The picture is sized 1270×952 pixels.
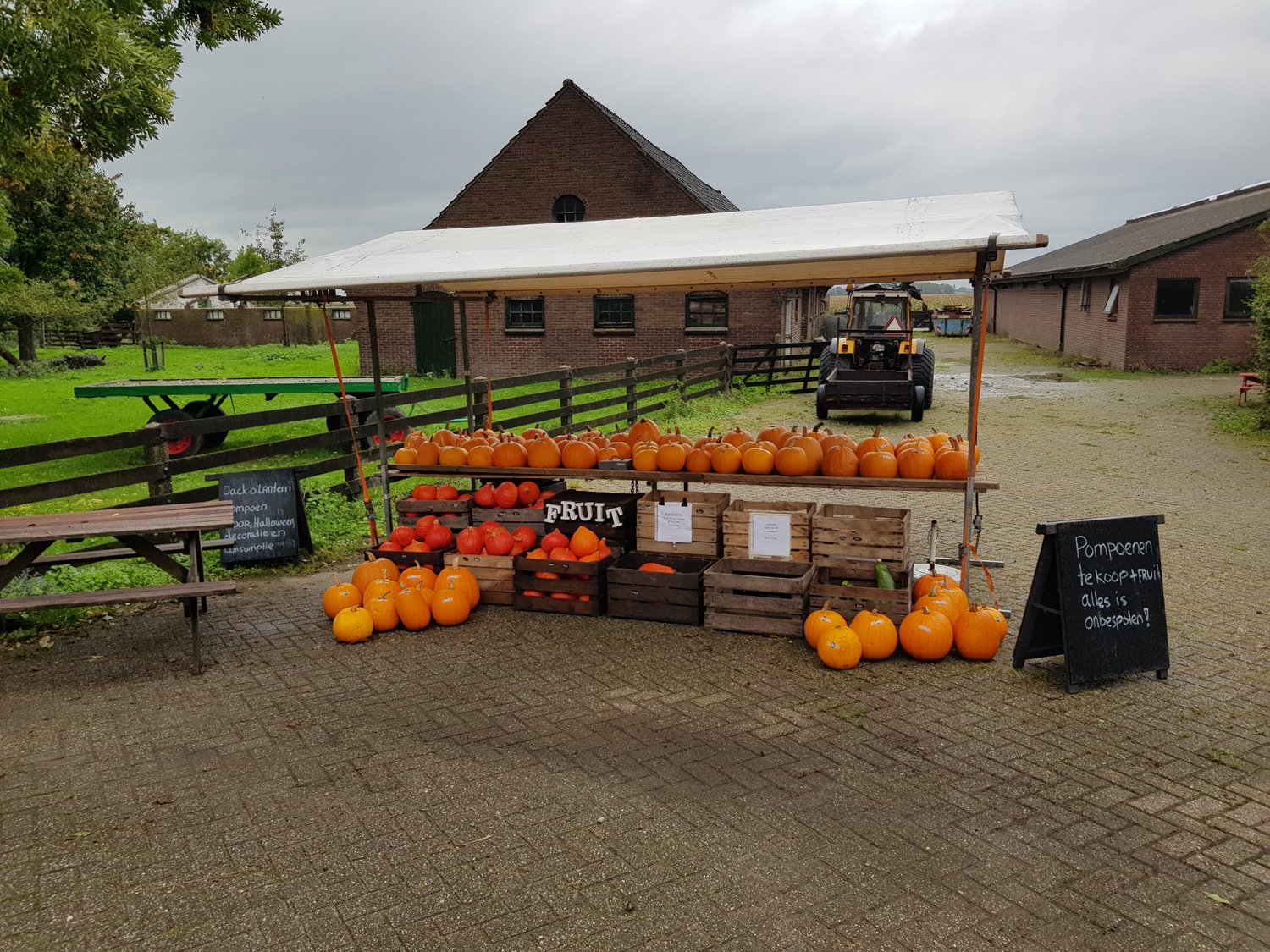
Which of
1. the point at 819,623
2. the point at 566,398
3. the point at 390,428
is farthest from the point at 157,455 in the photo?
the point at 566,398

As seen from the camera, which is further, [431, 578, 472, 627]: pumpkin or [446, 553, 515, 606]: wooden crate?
[446, 553, 515, 606]: wooden crate

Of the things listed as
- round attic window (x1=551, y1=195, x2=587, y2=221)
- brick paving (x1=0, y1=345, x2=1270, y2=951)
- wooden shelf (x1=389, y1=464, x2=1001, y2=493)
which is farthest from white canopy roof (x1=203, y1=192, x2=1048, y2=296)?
round attic window (x1=551, y1=195, x2=587, y2=221)

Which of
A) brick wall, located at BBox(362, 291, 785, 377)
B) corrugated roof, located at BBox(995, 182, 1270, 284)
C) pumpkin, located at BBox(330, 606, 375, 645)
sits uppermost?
corrugated roof, located at BBox(995, 182, 1270, 284)

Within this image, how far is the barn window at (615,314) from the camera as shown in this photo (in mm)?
26766

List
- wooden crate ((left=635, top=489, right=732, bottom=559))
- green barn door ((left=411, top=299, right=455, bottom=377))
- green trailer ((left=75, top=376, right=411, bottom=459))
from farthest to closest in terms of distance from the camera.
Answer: green barn door ((left=411, top=299, right=455, bottom=377)) < green trailer ((left=75, top=376, right=411, bottom=459)) < wooden crate ((left=635, top=489, right=732, bottom=559))

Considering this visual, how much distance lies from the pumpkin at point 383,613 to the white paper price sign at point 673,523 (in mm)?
2021

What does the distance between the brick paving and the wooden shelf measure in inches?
44.3

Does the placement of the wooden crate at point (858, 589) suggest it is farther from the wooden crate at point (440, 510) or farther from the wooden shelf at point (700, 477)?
the wooden crate at point (440, 510)

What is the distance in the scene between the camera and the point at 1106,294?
2914 cm

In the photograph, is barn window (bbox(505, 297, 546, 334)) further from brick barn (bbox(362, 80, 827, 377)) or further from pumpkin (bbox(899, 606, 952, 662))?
pumpkin (bbox(899, 606, 952, 662))

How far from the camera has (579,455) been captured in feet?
23.6

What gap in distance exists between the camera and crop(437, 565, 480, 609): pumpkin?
6.60 m

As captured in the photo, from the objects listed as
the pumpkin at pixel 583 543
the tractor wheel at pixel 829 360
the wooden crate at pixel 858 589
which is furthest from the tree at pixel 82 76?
the tractor wheel at pixel 829 360

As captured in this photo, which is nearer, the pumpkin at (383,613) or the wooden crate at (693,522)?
the pumpkin at (383,613)
